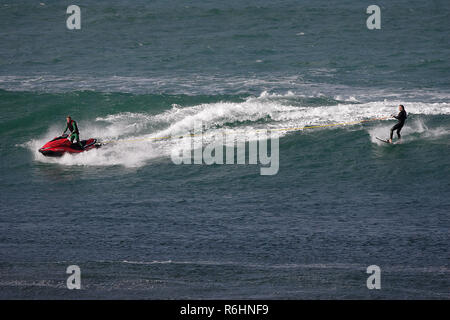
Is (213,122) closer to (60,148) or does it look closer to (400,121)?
(60,148)

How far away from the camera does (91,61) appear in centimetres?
3566

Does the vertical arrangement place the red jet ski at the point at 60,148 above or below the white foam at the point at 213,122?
below

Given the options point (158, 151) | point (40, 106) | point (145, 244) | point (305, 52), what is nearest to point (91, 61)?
point (40, 106)

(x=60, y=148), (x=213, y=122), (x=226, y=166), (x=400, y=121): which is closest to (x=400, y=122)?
(x=400, y=121)

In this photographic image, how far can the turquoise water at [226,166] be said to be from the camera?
1334 centimetres

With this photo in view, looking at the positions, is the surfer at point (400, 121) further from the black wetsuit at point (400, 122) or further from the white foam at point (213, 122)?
the white foam at point (213, 122)

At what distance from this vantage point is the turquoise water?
1334 cm

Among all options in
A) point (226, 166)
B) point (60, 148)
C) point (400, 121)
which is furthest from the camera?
point (400, 121)

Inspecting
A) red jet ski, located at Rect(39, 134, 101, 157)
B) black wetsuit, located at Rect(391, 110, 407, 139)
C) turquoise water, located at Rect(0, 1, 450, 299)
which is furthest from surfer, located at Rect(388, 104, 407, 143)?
red jet ski, located at Rect(39, 134, 101, 157)

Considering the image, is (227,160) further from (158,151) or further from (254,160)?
(158,151)

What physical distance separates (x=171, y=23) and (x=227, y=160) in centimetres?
2385

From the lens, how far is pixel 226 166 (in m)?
20.8

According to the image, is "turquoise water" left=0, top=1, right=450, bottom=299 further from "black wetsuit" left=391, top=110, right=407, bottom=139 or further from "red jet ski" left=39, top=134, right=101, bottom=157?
"black wetsuit" left=391, top=110, right=407, bottom=139

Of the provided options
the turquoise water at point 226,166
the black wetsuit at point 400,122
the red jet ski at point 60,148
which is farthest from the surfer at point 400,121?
the red jet ski at point 60,148
